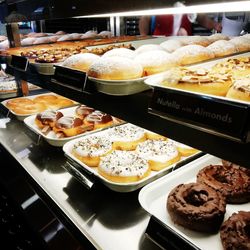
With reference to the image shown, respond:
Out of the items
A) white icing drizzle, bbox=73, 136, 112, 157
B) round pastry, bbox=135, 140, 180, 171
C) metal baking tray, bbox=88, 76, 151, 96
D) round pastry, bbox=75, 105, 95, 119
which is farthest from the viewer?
round pastry, bbox=75, 105, 95, 119

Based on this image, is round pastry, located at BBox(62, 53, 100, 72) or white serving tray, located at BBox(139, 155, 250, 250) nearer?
white serving tray, located at BBox(139, 155, 250, 250)

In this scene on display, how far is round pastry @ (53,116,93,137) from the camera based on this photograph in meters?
1.87

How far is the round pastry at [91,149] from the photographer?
153 cm

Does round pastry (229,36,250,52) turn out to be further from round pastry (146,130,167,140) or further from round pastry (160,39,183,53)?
round pastry (146,130,167,140)

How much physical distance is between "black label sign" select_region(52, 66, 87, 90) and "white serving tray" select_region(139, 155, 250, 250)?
0.50 metres

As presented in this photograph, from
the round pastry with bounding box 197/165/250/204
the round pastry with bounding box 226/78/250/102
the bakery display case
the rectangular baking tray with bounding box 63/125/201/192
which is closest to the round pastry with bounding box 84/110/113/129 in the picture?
the bakery display case

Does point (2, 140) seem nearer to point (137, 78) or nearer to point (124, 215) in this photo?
point (124, 215)

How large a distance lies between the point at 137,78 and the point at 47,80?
2.18 feet

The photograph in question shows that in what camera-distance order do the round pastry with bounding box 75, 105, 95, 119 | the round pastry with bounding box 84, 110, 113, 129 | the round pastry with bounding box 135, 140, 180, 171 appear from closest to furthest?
the round pastry with bounding box 135, 140, 180, 171 → the round pastry with bounding box 84, 110, 113, 129 → the round pastry with bounding box 75, 105, 95, 119

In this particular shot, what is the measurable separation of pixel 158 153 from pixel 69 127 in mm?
648

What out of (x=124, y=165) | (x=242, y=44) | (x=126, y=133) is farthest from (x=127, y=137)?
(x=242, y=44)

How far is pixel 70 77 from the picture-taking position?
1.27m

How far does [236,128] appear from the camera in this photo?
66cm

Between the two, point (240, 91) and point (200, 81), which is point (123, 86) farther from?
point (240, 91)
